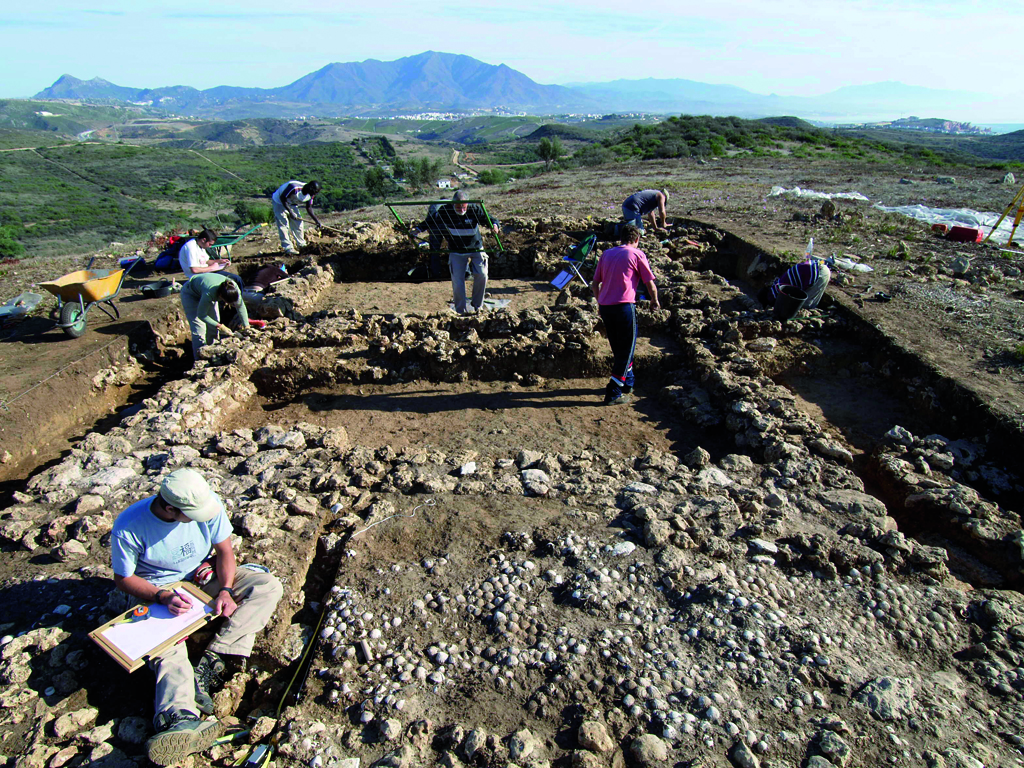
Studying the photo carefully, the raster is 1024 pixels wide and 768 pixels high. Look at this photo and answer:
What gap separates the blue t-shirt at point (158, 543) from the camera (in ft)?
9.34

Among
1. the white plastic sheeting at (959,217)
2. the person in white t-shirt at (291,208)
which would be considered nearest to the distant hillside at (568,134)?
the white plastic sheeting at (959,217)

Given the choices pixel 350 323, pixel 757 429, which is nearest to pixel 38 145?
pixel 350 323

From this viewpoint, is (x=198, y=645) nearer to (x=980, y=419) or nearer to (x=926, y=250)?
(x=980, y=419)

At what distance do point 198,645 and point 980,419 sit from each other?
21.5 feet

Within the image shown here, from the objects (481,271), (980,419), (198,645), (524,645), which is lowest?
(198,645)

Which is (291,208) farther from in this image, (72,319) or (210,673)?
(210,673)

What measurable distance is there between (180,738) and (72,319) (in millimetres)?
6748

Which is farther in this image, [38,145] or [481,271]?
[38,145]

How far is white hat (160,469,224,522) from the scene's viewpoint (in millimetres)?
2736

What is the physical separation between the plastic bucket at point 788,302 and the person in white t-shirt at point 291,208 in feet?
27.5

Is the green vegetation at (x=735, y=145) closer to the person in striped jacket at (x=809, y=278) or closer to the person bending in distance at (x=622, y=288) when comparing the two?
the person in striped jacket at (x=809, y=278)

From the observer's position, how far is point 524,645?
2.97 meters

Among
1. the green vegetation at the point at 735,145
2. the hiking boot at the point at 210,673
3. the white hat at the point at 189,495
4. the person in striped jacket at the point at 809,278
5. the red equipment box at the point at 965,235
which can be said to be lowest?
the hiking boot at the point at 210,673

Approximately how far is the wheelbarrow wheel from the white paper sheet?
599 cm
